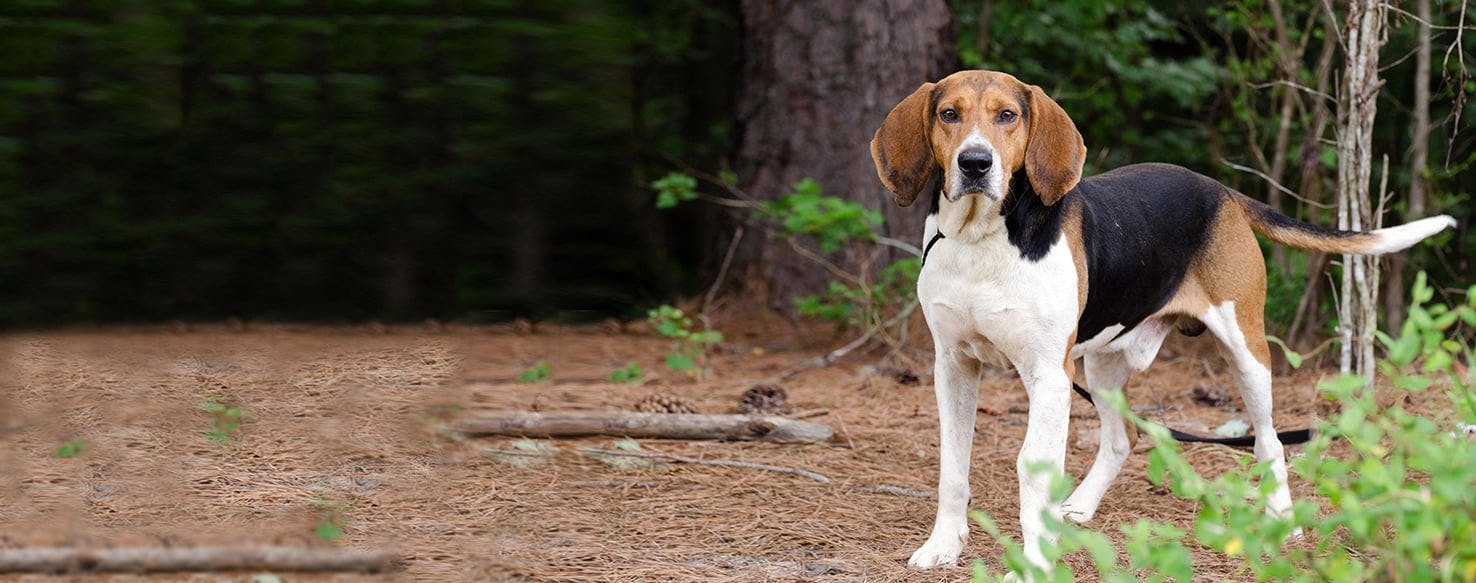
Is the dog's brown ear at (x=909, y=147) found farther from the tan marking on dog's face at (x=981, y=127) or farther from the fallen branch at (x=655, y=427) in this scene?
the fallen branch at (x=655, y=427)

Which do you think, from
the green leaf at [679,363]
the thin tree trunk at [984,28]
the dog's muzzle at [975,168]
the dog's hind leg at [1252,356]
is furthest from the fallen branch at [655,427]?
the thin tree trunk at [984,28]

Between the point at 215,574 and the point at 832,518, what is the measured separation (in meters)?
2.22

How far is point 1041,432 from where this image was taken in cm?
434

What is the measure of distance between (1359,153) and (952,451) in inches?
116

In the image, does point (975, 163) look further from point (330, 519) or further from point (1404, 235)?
point (330, 519)

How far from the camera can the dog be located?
4.21 metres

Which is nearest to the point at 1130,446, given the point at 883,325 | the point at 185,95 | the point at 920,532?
the point at 920,532

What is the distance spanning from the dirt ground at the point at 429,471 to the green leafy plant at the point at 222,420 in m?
A: 0.03

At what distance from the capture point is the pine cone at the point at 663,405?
614cm

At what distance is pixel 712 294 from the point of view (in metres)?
8.85

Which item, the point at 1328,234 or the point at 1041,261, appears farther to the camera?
the point at 1328,234

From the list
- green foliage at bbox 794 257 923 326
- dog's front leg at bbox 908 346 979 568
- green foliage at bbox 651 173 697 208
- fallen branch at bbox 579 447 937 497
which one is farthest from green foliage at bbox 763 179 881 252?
dog's front leg at bbox 908 346 979 568

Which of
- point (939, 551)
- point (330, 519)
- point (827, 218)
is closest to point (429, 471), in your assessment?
point (330, 519)

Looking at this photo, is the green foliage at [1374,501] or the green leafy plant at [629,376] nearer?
the green foliage at [1374,501]
